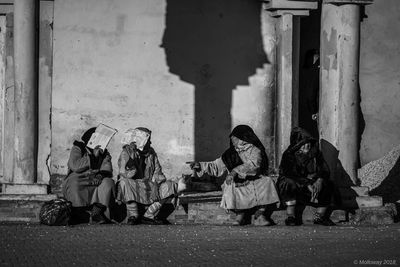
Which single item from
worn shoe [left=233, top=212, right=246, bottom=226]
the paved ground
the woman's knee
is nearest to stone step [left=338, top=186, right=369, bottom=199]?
the paved ground

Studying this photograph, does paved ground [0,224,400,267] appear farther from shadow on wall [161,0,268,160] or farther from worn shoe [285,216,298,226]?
shadow on wall [161,0,268,160]

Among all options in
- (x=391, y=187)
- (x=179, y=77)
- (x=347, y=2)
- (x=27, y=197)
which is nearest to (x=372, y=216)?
(x=391, y=187)

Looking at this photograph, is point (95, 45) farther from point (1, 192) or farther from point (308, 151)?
point (308, 151)

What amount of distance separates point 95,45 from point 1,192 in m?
2.37

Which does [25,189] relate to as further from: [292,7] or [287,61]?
[292,7]

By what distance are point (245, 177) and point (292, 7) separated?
2733 mm

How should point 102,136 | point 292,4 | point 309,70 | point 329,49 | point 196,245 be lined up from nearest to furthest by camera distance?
point 196,245 → point 102,136 → point 329,49 → point 292,4 → point 309,70

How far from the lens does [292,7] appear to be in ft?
50.2

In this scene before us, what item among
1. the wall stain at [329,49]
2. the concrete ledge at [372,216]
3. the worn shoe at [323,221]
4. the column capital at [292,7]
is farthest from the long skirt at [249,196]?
the column capital at [292,7]

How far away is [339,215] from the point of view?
1425 centimetres

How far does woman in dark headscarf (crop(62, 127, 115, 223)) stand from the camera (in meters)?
13.9

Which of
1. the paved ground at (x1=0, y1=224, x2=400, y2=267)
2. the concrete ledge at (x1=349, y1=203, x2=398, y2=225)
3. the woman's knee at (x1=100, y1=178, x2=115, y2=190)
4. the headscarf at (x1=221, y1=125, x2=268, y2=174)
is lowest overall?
the paved ground at (x1=0, y1=224, x2=400, y2=267)

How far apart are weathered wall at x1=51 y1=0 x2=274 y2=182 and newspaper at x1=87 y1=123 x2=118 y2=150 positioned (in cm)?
80

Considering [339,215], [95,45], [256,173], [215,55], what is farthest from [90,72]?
[339,215]
